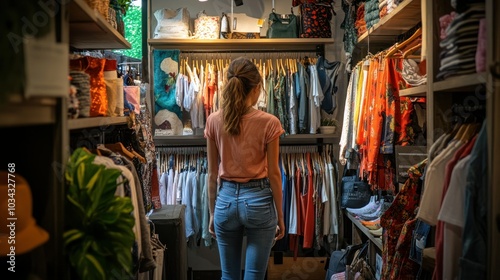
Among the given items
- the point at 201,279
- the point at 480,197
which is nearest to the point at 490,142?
the point at 480,197

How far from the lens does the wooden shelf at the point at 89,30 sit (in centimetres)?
171

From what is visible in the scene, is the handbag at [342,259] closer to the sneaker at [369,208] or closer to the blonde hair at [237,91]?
the sneaker at [369,208]

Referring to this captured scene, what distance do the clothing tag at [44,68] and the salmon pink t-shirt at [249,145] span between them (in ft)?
4.92

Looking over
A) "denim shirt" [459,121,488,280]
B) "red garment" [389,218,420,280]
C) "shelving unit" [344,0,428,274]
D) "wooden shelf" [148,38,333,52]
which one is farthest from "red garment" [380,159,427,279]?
"wooden shelf" [148,38,333,52]

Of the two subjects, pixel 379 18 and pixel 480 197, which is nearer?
pixel 480 197

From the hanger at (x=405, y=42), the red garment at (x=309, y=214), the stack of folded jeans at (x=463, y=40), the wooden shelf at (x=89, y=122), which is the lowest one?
the red garment at (x=309, y=214)

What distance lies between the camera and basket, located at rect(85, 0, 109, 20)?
1945 millimetres

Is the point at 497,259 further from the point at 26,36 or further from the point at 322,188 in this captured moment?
the point at 322,188

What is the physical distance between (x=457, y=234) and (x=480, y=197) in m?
0.19

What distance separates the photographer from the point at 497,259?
57.5 inches

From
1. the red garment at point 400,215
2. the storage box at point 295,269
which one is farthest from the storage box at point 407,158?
the storage box at point 295,269

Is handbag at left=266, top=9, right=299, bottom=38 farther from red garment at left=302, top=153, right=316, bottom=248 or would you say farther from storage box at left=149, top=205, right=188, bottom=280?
storage box at left=149, top=205, right=188, bottom=280

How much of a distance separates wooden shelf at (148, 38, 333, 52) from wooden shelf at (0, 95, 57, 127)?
3.30 meters

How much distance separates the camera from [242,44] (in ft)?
15.5
